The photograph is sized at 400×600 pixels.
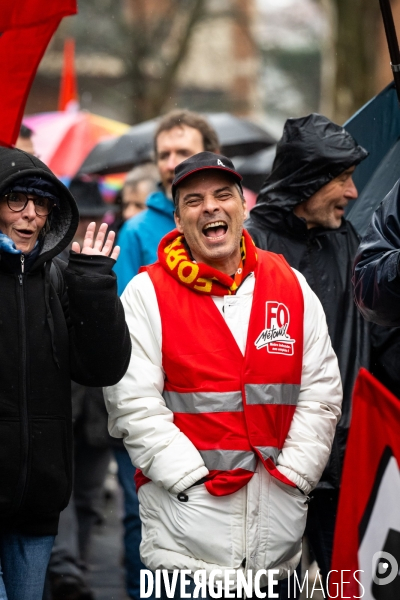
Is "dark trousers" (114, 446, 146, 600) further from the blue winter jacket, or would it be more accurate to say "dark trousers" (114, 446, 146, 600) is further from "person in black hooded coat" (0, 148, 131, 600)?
"person in black hooded coat" (0, 148, 131, 600)

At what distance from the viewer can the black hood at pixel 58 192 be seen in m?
4.62

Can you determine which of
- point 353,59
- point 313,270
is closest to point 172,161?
point 313,270

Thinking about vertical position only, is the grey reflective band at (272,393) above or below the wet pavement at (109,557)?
above

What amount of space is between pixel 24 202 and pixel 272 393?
1273 millimetres

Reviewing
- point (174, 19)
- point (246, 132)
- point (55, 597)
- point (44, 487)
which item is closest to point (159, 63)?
point (174, 19)

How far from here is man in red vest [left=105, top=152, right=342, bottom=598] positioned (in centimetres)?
461

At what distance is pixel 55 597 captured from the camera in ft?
23.1

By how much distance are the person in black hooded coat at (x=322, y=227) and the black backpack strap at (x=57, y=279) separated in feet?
3.89

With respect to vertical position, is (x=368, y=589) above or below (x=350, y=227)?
below

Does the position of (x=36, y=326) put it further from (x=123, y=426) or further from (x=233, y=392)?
(x=233, y=392)

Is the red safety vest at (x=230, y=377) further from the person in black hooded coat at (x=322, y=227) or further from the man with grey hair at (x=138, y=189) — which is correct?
the man with grey hair at (x=138, y=189)

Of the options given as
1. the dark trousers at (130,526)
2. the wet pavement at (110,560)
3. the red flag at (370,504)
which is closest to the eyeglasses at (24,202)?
the red flag at (370,504)

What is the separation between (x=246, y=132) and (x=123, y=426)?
25.0 feet

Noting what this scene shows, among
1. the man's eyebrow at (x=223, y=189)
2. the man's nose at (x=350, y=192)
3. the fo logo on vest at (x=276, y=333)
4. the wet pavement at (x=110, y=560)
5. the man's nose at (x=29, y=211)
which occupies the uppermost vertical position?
the man's nose at (x=350, y=192)
